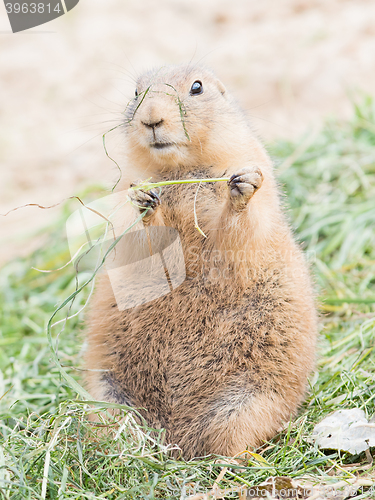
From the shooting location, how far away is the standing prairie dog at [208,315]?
129 inches

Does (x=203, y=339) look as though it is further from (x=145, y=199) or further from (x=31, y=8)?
(x=31, y=8)

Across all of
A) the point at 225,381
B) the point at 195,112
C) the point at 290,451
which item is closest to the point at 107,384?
the point at 225,381

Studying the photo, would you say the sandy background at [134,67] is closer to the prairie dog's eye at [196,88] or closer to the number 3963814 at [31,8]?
the number 3963814 at [31,8]

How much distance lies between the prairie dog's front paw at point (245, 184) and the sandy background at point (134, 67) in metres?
4.84

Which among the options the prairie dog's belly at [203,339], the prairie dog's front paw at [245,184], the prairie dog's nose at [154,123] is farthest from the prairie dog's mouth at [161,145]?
the prairie dog's belly at [203,339]

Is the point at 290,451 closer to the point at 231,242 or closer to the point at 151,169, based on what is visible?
the point at 231,242

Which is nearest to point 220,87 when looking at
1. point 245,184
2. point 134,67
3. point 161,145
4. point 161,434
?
point 161,145

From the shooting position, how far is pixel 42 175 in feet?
28.8

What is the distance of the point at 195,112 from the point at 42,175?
5.83 meters

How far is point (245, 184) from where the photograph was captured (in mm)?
3189

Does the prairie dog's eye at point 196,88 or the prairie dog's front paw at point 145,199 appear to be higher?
the prairie dog's eye at point 196,88

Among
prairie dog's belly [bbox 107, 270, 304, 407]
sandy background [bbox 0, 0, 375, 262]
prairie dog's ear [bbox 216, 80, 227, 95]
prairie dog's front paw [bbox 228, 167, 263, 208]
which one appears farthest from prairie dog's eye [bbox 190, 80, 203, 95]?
sandy background [bbox 0, 0, 375, 262]

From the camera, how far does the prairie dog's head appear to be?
334 centimetres

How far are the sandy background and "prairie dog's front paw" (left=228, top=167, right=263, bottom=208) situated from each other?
15.9 feet
